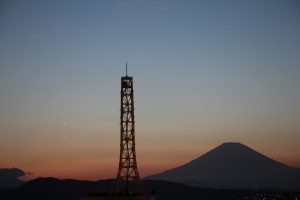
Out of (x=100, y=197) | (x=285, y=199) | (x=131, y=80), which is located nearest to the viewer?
(x=100, y=197)

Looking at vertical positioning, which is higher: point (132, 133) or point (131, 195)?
point (132, 133)

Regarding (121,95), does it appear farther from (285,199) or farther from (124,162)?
(285,199)

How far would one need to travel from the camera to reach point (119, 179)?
58.1m

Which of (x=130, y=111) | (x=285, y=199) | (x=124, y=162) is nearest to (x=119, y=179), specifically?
(x=124, y=162)

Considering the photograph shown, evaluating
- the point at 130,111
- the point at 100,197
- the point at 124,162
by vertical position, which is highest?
the point at 130,111

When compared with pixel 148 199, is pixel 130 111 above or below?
above

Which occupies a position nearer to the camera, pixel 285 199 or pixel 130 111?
pixel 130 111

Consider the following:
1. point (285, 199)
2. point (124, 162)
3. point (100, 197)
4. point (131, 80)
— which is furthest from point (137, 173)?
point (285, 199)

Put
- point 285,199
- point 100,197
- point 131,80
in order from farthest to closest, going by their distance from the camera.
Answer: point 285,199 < point 131,80 < point 100,197

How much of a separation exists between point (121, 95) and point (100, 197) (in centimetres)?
1122

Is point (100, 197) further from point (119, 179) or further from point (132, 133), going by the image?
point (132, 133)

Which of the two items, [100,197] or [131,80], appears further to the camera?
[131,80]

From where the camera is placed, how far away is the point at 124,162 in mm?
58312

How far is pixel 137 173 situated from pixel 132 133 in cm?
433
